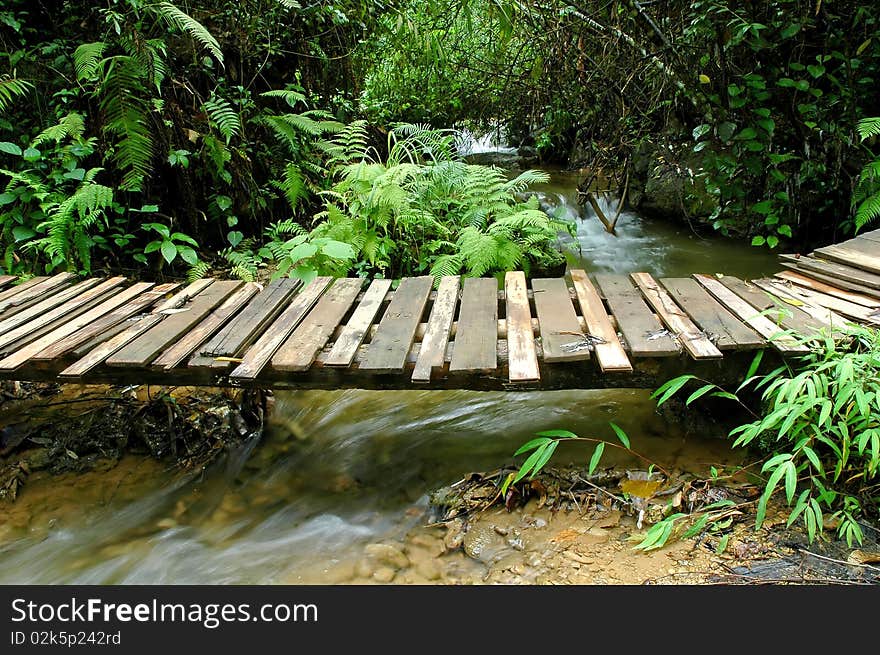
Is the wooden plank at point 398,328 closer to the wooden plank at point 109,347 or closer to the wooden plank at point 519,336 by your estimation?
the wooden plank at point 519,336

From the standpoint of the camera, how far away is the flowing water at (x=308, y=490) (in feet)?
8.54

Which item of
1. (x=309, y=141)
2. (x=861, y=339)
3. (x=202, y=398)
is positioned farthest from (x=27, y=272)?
(x=861, y=339)

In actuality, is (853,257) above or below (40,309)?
Result: above

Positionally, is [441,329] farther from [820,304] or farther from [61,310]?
[61,310]

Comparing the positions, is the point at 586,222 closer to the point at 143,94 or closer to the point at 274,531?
the point at 143,94

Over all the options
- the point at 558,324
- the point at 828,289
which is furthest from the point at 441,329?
the point at 828,289

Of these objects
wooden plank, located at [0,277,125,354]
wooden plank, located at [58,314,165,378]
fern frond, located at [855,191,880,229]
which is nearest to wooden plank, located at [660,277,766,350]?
fern frond, located at [855,191,880,229]

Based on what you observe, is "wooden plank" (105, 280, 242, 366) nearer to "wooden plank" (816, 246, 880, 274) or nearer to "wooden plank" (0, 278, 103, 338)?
"wooden plank" (0, 278, 103, 338)

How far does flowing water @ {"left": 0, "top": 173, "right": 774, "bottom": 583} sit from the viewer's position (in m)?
2.60

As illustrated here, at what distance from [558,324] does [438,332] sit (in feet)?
1.90

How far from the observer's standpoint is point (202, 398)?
3703mm

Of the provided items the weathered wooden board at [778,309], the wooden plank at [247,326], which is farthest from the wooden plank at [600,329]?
the wooden plank at [247,326]

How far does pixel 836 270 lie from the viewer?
10.1 ft

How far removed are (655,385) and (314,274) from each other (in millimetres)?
2301
